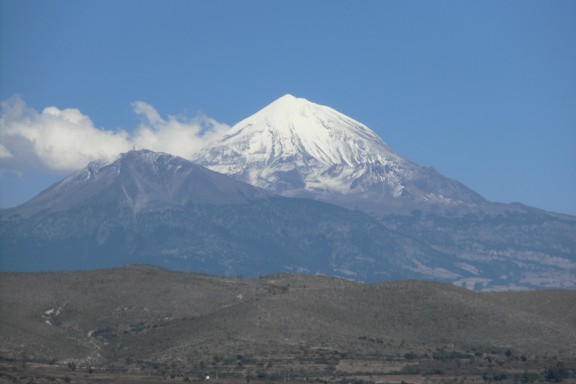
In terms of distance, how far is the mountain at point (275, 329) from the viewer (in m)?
144

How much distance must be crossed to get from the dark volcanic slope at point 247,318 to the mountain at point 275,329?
7.9 inches

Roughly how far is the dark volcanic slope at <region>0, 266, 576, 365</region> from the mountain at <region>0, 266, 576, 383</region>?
0.20 meters

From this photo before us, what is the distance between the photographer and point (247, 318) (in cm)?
16638

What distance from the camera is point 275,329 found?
163000 millimetres

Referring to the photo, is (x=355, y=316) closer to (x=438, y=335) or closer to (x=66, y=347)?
(x=438, y=335)

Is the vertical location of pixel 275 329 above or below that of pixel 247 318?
below

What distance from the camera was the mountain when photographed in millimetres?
144375

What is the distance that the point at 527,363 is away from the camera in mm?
152000

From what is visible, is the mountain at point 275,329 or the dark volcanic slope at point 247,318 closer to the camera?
the mountain at point 275,329

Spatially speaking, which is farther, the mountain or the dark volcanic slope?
the dark volcanic slope

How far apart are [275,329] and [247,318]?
195 inches

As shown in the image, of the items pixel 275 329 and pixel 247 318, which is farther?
pixel 247 318

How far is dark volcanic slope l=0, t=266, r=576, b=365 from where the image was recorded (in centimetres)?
15612

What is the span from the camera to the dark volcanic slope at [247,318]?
156125mm
